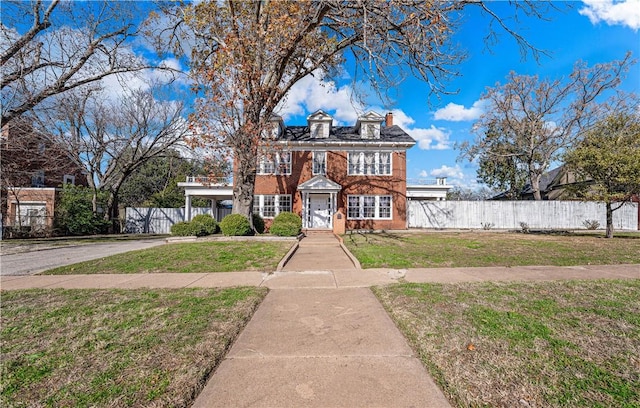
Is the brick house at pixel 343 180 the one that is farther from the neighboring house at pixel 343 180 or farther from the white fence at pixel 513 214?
the white fence at pixel 513 214

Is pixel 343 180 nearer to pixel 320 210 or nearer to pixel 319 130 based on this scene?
pixel 320 210

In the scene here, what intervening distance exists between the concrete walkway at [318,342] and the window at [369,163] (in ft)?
47.5

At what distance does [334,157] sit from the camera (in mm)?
20625

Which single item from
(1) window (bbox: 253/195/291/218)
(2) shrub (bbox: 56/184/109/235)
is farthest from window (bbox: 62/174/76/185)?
(1) window (bbox: 253/195/291/218)

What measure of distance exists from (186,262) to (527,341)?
7.70 metres

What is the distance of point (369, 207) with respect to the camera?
67.7 feet

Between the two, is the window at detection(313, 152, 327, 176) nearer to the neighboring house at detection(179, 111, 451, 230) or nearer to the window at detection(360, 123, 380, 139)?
the neighboring house at detection(179, 111, 451, 230)

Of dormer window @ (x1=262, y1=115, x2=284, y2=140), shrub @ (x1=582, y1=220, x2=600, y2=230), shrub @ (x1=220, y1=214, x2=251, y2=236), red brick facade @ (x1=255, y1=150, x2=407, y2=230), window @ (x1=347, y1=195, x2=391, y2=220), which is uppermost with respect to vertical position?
dormer window @ (x1=262, y1=115, x2=284, y2=140)

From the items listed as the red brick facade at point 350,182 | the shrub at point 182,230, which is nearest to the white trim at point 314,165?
the red brick facade at point 350,182

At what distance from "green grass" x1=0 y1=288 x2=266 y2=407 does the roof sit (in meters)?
16.6

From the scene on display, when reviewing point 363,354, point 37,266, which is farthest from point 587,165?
point 37,266

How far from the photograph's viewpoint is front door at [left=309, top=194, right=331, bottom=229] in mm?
20359

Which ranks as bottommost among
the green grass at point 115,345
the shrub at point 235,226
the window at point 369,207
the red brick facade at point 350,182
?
the green grass at point 115,345

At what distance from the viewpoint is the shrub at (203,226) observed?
14.2 meters
